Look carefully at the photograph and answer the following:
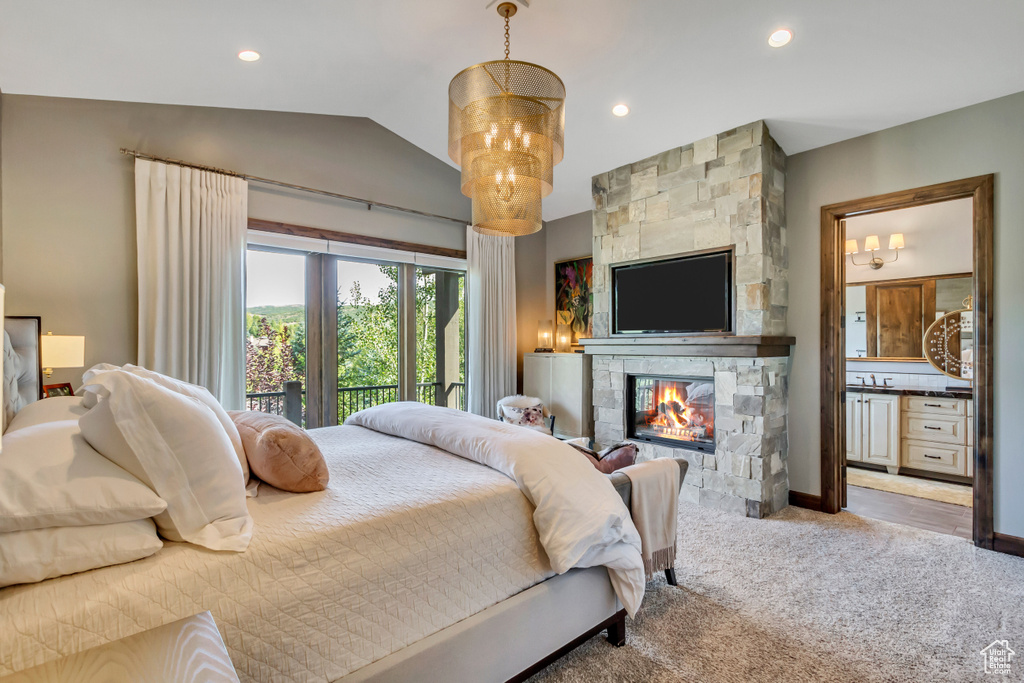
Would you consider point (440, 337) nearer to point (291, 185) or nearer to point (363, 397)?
point (363, 397)

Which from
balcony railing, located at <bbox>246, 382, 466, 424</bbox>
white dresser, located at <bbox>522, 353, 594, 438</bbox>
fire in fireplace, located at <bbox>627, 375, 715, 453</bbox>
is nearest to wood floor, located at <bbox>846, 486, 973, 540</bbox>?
fire in fireplace, located at <bbox>627, 375, 715, 453</bbox>

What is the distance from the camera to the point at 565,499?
1723 mm

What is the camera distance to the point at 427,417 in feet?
7.92

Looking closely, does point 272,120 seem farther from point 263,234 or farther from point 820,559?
point 820,559

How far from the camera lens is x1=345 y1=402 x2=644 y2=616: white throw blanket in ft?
5.55

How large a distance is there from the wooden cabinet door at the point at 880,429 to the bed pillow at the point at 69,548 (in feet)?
17.8

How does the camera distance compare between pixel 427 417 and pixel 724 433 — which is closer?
pixel 427 417

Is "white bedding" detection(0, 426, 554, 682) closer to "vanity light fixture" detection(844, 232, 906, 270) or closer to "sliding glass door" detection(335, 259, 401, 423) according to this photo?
"sliding glass door" detection(335, 259, 401, 423)

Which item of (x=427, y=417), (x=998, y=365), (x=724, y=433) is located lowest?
(x=724, y=433)

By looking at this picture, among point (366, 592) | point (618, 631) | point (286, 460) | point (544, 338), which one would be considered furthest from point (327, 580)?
point (544, 338)

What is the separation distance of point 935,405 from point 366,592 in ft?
16.5

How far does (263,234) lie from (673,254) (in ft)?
10.4

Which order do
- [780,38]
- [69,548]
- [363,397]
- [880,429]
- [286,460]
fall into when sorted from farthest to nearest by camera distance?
1. [880,429]
2. [363,397]
3. [780,38]
4. [286,460]
5. [69,548]

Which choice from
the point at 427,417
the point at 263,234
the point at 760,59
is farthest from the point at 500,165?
the point at 263,234
